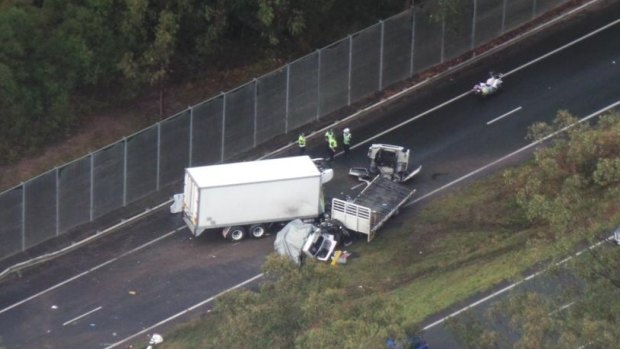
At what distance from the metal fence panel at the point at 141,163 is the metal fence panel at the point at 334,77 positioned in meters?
7.07

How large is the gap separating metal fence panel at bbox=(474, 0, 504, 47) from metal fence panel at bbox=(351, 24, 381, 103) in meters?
4.65

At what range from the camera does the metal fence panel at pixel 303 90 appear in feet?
160

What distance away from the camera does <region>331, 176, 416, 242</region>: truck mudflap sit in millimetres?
42562

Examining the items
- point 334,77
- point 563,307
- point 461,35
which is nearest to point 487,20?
point 461,35

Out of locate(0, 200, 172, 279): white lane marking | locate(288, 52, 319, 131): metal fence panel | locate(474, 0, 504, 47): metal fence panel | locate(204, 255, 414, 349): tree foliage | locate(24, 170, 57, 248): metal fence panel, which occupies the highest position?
locate(204, 255, 414, 349): tree foliage

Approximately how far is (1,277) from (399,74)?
1733cm

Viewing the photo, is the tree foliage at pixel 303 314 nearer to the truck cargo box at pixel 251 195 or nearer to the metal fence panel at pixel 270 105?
the truck cargo box at pixel 251 195

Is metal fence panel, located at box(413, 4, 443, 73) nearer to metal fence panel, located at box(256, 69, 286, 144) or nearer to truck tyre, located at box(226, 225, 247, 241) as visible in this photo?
metal fence panel, located at box(256, 69, 286, 144)

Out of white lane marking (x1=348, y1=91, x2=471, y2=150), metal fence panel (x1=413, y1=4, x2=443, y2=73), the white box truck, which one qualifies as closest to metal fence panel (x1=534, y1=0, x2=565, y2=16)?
metal fence panel (x1=413, y1=4, x2=443, y2=73)

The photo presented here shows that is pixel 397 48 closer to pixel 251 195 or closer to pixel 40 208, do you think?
pixel 251 195

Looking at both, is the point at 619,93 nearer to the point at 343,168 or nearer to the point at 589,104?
the point at 589,104

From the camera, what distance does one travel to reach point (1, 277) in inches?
1729

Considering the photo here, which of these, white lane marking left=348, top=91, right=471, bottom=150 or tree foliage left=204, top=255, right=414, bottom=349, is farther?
white lane marking left=348, top=91, right=471, bottom=150

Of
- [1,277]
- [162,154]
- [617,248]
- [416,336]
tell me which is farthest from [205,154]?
[617,248]
